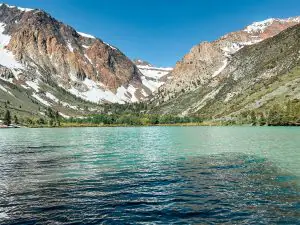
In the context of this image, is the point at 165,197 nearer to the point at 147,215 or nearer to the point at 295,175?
the point at 147,215

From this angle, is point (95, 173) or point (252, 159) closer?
point (95, 173)

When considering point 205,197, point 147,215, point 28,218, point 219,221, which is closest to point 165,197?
point 205,197

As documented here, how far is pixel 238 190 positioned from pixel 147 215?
Answer: 35.0 ft

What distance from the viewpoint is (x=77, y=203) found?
27250mm

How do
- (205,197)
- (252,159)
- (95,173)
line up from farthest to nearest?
(252,159), (95,173), (205,197)

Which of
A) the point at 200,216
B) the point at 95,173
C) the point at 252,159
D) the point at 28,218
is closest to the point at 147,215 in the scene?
the point at 200,216

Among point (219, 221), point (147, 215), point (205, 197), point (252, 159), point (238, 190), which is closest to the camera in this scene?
point (219, 221)

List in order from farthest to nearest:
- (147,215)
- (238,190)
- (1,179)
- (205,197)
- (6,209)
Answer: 1. (1,179)
2. (238,190)
3. (205,197)
4. (6,209)
5. (147,215)

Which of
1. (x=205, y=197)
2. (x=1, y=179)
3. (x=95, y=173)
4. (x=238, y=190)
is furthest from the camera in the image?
(x=95, y=173)

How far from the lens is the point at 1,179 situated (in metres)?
38.6

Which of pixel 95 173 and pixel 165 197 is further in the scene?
pixel 95 173

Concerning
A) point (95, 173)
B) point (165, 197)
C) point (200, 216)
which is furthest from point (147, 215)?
point (95, 173)

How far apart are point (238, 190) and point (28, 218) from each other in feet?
55.9

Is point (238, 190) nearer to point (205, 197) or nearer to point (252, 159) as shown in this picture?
point (205, 197)
